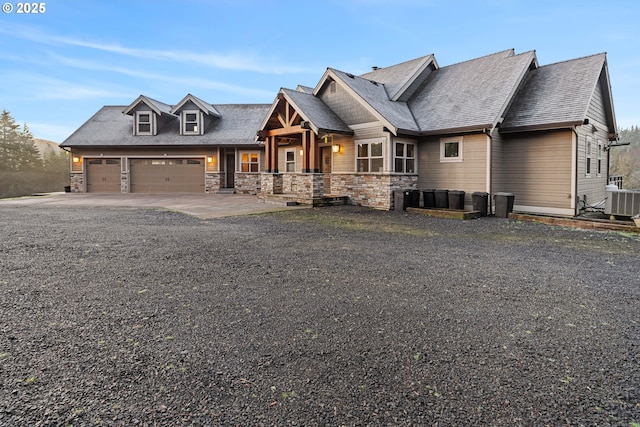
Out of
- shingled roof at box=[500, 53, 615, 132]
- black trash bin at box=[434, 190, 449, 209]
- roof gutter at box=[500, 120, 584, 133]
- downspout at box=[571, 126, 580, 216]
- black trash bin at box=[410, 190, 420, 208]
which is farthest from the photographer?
black trash bin at box=[410, 190, 420, 208]

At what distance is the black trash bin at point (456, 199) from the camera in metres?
12.2

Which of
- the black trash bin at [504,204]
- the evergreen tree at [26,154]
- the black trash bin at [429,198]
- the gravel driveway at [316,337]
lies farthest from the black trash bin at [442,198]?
the evergreen tree at [26,154]

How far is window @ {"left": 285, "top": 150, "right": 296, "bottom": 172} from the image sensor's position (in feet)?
60.8

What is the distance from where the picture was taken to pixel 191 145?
2155cm

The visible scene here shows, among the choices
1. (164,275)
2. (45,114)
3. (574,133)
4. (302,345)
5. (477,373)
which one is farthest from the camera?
(45,114)

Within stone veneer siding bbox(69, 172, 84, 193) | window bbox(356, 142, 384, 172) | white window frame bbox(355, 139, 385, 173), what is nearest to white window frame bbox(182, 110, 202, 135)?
stone veneer siding bbox(69, 172, 84, 193)

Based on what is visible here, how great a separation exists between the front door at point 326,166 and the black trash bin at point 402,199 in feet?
12.5

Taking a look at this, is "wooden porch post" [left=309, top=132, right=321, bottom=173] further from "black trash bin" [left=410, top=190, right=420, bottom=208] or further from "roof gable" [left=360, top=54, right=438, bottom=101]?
"roof gable" [left=360, top=54, right=438, bottom=101]

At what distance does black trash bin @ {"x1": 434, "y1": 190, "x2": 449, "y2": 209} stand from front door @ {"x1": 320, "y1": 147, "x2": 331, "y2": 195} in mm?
5079

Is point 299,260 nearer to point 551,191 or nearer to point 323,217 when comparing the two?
point 323,217

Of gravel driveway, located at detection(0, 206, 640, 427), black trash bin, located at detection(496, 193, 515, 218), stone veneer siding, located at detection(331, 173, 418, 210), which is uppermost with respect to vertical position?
stone veneer siding, located at detection(331, 173, 418, 210)

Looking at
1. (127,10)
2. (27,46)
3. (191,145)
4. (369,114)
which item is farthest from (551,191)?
(27,46)

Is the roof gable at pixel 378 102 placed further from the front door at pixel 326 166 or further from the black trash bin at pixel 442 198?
the front door at pixel 326 166

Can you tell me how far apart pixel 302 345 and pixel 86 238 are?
6407 millimetres
